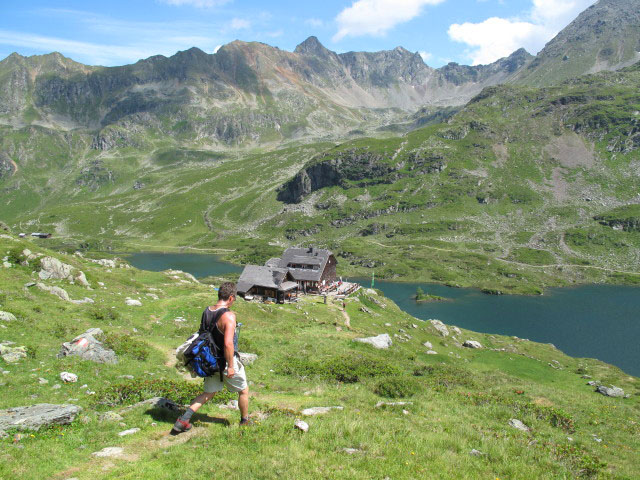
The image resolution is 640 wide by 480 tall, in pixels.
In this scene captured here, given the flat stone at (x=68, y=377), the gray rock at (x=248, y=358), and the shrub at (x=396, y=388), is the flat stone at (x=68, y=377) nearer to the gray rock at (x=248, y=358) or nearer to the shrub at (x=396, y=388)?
the gray rock at (x=248, y=358)

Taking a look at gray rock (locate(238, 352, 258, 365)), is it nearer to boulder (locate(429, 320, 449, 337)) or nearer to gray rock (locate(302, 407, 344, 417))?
gray rock (locate(302, 407, 344, 417))

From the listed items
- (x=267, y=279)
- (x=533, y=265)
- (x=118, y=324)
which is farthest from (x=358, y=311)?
(x=533, y=265)

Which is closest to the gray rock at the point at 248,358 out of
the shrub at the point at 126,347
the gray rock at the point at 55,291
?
the shrub at the point at 126,347

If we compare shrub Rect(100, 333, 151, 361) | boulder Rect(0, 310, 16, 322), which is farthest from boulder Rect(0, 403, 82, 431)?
boulder Rect(0, 310, 16, 322)

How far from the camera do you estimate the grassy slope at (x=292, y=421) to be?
9336 millimetres

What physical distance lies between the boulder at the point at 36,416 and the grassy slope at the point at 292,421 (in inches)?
12.8

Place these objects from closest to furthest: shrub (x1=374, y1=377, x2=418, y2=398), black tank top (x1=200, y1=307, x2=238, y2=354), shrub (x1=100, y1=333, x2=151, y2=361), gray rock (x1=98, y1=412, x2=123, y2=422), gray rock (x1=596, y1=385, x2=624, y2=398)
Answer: black tank top (x1=200, y1=307, x2=238, y2=354) → gray rock (x1=98, y1=412, x2=123, y2=422) → shrub (x1=374, y1=377, x2=418, y2=398) → shrub (x1=100, y1=333, x2=151, y2=361) → gray rock (x1=596, y1=385, x2=624, y2=398)

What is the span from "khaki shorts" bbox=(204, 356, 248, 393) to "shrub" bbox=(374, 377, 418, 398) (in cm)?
983

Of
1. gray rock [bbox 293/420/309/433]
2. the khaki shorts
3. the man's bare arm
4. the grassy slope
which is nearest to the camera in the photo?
the grassy slope

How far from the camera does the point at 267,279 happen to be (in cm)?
7462

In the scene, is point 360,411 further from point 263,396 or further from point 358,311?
point 358,311

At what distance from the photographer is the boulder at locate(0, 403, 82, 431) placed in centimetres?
1076

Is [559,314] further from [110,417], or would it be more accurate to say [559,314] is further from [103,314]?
[110,417]

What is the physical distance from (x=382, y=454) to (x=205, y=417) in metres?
5.80
